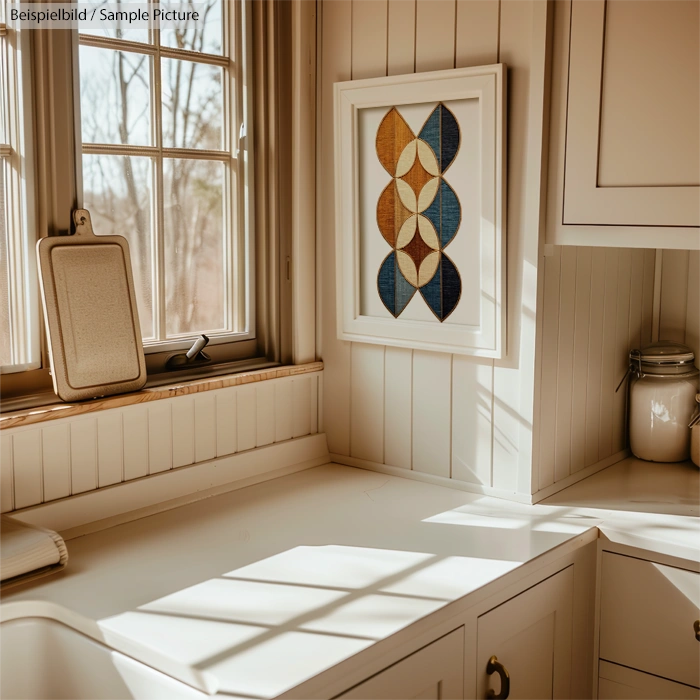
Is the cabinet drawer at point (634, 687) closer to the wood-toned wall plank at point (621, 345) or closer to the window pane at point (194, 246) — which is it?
the wood-toned wall plank at point (621, 345)

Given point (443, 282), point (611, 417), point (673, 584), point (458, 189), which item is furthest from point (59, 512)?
point (611, 417)

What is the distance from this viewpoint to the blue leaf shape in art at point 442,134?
1.86m

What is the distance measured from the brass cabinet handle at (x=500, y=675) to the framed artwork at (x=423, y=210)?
0.66 m

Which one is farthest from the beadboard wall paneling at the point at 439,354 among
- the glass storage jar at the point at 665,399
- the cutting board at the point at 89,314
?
the cutting board at the point at 89,314

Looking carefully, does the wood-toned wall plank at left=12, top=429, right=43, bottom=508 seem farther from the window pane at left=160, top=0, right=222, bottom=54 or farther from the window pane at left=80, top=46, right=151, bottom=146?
the window pane at left=160, top=0, right=222, bottom=54

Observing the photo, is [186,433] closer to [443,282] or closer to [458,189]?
[443,282]

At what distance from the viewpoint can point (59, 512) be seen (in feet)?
5.41

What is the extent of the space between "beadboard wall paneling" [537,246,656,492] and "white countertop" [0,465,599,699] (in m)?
0.21

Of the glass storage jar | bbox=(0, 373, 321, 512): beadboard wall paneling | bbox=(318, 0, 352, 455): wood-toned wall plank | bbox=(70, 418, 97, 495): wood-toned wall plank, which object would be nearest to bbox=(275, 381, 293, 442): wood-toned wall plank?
bbox=(0, 373, 321, 512): beadboard wall paneling

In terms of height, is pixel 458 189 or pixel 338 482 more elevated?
pixel 458 189

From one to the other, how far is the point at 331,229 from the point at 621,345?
0.78 m

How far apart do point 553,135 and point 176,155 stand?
0.81 m

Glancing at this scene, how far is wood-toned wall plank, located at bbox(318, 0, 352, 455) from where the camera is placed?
205 centimetres

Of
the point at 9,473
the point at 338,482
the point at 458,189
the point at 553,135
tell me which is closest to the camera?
the point at 9,473
